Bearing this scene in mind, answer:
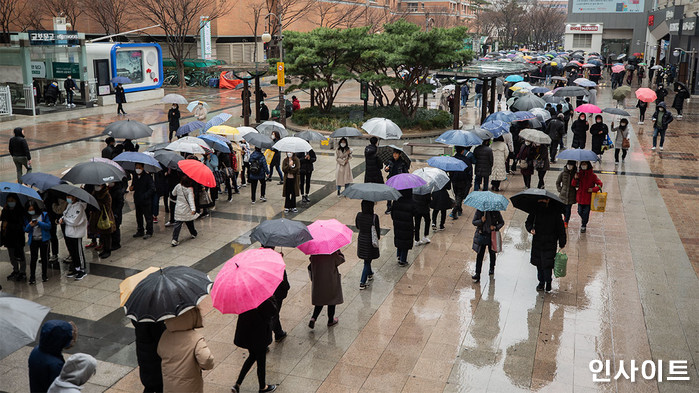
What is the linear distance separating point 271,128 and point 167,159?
423cm

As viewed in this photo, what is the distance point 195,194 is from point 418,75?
13845 mm

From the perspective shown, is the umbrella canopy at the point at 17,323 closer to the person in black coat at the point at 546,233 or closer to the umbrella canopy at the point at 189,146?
the person in black coat at the point at 546,233

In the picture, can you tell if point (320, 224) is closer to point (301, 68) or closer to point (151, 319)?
point (151, 319)

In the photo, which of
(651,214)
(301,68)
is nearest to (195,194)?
(651,214)

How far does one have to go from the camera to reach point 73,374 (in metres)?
4.98

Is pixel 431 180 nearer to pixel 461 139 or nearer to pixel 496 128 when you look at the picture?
pixel 461 139

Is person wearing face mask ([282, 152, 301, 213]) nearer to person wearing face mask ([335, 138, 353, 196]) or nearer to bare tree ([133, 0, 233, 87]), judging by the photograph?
person wearing face mask ([335, 138, 353, 196])

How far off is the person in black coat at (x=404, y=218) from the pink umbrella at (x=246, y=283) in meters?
4.19

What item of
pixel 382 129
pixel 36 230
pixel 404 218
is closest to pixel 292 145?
pixel 382 129

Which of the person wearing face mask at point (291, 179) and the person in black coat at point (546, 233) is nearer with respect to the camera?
the person in black coat at point (546, 233)

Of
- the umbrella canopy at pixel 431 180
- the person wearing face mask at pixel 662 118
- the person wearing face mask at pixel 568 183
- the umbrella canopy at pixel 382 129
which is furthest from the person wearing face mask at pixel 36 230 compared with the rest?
the person wearing face mask at pixel 662 118

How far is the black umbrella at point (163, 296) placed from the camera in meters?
5.77

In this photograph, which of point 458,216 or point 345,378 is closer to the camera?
point 345,378

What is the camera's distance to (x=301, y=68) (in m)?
24.4
